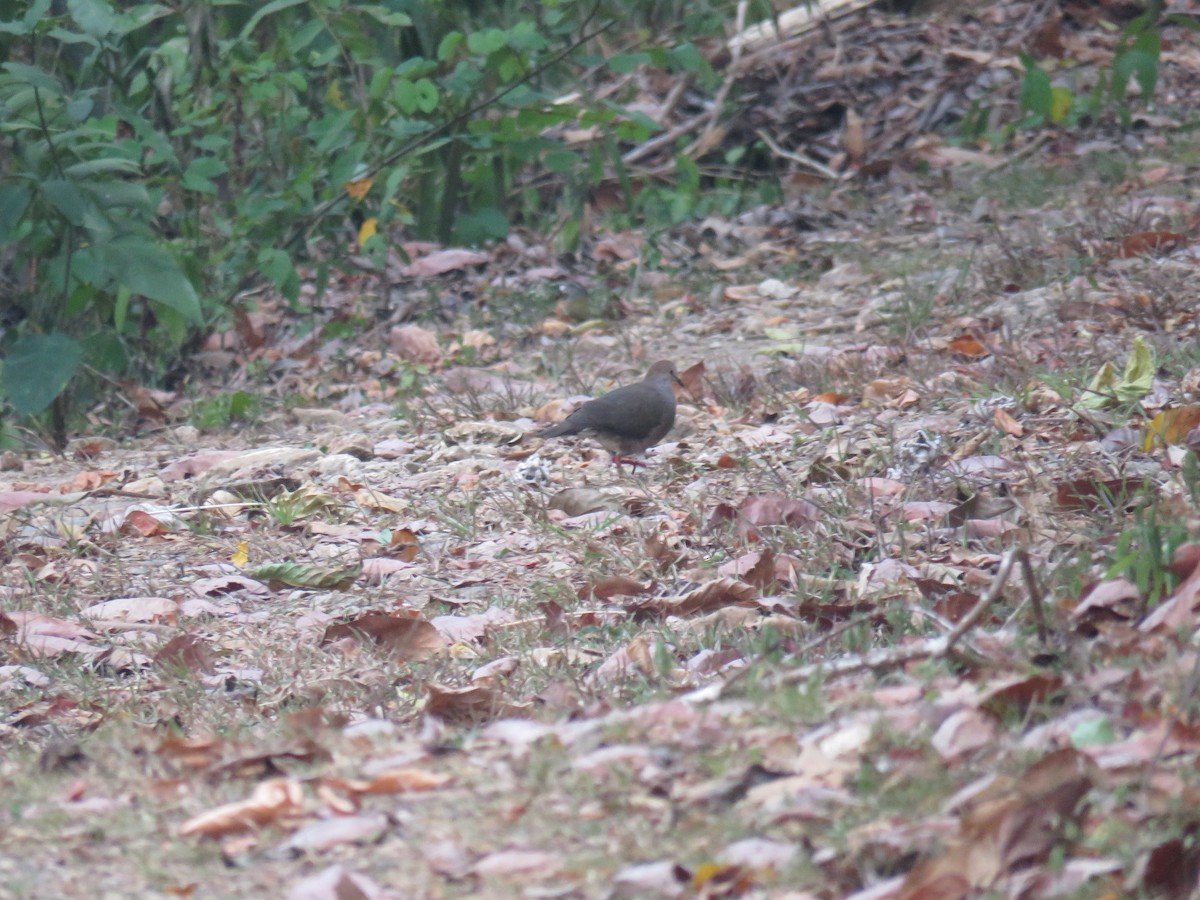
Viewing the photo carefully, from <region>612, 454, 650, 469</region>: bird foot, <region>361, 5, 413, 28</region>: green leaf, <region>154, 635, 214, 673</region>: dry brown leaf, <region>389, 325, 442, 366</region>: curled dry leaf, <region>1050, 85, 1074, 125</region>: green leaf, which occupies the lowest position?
<region>389, 325, 442, 366</region>: curled dry leaf

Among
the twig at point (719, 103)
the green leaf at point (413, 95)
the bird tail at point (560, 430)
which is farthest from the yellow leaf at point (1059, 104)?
the bird tail at point (560, 430)

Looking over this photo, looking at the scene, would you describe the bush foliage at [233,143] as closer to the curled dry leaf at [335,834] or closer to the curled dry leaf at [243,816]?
the curled dry leaf at [243,816]

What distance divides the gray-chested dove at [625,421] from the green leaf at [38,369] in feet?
6.01

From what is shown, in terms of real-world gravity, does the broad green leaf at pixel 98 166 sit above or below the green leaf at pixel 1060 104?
above

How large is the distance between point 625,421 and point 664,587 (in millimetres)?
1309

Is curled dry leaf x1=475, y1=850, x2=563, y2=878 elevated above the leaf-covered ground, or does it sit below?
above

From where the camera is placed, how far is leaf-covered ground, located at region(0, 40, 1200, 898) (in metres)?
2.18

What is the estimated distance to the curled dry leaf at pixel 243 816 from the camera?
2289mm

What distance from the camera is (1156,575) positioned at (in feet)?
9.33

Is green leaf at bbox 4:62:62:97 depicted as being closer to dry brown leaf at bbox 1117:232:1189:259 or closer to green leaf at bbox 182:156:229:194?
green leaf at bbox 182:156:229:194

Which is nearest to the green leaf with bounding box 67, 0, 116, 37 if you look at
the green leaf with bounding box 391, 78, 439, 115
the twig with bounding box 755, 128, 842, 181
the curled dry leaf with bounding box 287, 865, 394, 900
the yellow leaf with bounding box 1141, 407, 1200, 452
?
the green leaf with bounding box 391, 78, 439, 115

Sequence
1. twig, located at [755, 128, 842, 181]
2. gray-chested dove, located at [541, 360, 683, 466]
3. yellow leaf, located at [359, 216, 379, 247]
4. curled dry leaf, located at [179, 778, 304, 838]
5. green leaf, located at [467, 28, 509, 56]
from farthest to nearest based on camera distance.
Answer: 1. twig, located at [755, 128, 842, 181]
2. yellow leaf, located at [359, 216, 379, 247]
3. green leaf, located at [467, 28, 509, 56]
4. gray-chested dove, located at [541, 360, 683, 466]
5. curled dry leaf, located at [179, 778, 304, 838]

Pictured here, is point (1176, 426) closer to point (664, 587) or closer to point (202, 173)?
point (664, 587)

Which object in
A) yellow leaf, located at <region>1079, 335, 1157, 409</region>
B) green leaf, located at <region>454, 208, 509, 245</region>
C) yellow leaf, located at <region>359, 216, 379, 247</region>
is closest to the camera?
yellow leaf, located at <region>1079, 335, 1157, 409</region>
